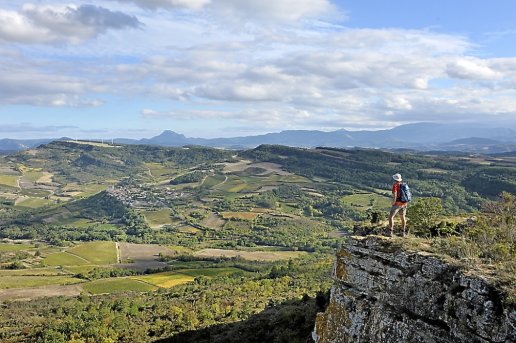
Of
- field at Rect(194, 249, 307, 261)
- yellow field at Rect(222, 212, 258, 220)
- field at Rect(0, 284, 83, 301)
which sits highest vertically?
yellow field at Rect(222, 212, 258, 220)

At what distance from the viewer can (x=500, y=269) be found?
13492mm

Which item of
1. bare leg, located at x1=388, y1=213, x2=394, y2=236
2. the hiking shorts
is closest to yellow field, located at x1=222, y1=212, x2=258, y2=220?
bare leg, located at x1=388, y1=213, x2=394, y2=236

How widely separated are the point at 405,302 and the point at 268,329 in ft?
87.2

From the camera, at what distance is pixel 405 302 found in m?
15.7

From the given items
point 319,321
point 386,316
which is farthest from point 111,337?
point 386,316

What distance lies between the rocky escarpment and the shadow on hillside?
16.8 meters

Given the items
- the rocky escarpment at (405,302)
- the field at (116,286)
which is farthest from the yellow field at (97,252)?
the rocky escarpment at (405,302)

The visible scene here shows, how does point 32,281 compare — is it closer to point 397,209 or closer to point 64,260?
point 64,260

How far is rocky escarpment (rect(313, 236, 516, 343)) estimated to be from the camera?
12828 mm

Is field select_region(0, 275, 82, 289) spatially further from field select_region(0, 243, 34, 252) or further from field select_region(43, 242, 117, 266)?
field select_region(0, 243, 34, 252)

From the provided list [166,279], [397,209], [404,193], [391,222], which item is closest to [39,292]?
[166,279]

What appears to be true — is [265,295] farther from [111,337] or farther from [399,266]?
[399,266]

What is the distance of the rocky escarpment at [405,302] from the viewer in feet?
42.1

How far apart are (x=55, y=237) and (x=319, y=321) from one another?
589 ft
